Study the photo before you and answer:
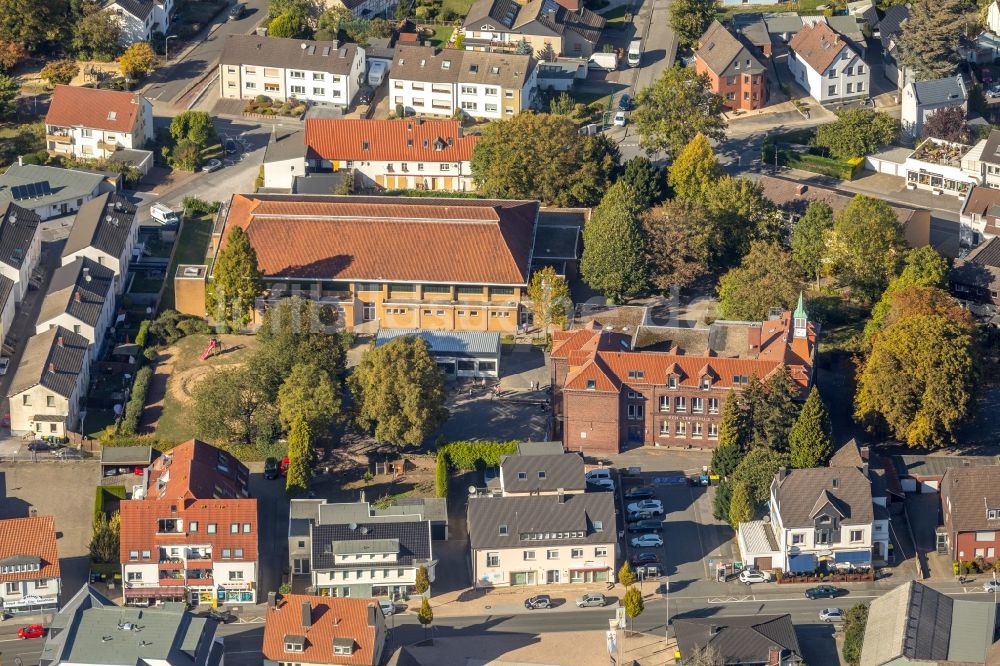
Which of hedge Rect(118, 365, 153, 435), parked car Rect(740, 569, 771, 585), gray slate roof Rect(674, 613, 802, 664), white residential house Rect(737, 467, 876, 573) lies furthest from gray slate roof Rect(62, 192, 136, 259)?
gray slate roof Rect(674, 613, 802, 664)

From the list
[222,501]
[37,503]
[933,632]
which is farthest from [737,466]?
[37,503]

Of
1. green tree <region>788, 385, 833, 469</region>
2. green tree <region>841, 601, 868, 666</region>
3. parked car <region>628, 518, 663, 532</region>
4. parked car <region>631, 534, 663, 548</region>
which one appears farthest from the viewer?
green tree <region>788, 385, 833, 469</region>

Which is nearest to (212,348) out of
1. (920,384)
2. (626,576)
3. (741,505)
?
(626,576)

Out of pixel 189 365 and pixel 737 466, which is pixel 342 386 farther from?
pixel 737 466

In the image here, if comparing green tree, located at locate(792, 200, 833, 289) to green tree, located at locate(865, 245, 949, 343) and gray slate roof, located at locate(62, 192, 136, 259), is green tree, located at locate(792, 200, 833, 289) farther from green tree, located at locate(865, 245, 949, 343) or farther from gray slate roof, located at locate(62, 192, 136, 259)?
gray slate roof, located at locate(62, 192, 136, 259)

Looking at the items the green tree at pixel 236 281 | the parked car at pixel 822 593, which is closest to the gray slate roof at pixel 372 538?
the parked car at pixel 822 593
